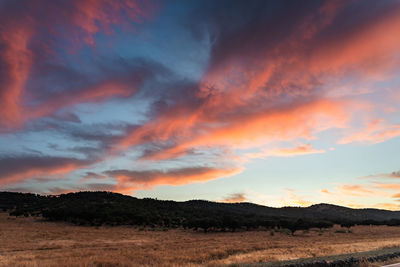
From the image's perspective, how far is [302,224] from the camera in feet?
299

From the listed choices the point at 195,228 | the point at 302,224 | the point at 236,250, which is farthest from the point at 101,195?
the point at 236,250

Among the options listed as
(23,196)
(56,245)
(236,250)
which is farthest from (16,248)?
(23,196)

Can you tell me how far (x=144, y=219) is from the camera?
3907 inches

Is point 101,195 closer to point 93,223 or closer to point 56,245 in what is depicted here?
point 93,223

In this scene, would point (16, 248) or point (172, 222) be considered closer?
point (16, 248)

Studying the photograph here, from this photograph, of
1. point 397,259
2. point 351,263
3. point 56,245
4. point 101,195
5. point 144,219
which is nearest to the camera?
point 351,263

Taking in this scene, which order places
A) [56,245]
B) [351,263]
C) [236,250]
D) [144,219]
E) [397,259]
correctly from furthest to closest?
[144,219], [56,245], [236,250], [397,259], [351,263]

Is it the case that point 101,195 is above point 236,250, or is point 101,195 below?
above

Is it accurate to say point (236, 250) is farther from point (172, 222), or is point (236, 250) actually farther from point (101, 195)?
point (101, 195)

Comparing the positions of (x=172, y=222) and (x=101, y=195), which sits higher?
(x=101, y=195)

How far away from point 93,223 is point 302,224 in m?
63.3

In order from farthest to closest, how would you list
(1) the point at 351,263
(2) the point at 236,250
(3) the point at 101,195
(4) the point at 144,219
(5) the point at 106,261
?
(3) the point at 101,195 → (4) the point at 144,219 → (2) the point at 236,250 → (5) the point at 106,261 → (1) the point at 351,263

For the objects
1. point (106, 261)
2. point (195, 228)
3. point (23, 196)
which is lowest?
point (106, 261)

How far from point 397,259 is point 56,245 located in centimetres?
→ 4524
